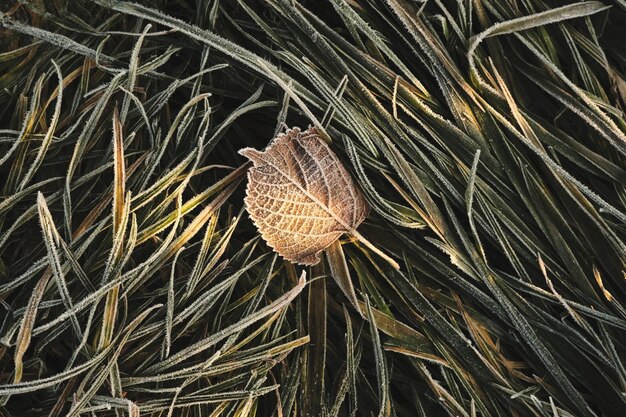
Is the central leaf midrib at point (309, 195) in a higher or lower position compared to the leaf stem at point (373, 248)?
higher

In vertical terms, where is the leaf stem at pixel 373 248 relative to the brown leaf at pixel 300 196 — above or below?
below

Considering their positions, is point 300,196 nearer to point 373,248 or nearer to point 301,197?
point 301,197

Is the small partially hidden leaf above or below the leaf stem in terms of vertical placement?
above

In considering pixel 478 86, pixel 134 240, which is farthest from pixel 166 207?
pixel 478 86

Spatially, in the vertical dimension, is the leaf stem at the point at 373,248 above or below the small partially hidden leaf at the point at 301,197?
below

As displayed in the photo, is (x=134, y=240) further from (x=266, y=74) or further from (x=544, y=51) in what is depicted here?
(x=544, y=51)

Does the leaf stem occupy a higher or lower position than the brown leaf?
lower
